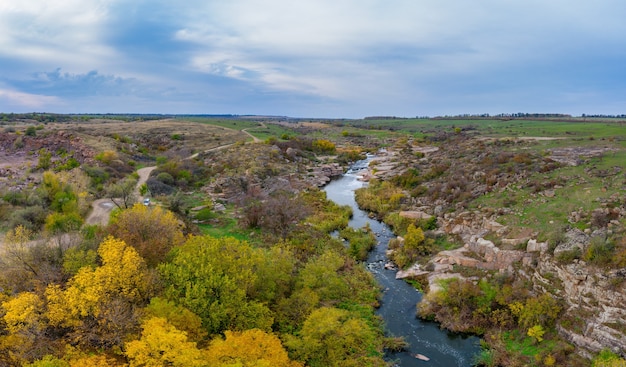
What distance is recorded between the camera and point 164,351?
1619 centimetres

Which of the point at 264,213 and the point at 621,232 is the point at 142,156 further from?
the point at 621,232

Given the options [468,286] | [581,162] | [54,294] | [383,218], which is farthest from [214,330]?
[581,162]

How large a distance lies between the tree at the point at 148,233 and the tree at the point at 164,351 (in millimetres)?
8700

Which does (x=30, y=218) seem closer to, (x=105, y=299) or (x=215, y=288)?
(x=105, y=299)

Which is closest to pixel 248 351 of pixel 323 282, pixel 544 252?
pixel 323 282

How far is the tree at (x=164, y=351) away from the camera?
15.6 meters

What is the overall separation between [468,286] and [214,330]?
1738cm

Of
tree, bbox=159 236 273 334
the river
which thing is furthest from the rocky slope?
tree, bbox=159 236 273 334

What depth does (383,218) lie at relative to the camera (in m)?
45.7

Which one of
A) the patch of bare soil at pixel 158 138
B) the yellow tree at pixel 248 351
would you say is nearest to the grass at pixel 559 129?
the yellow tree at pixel 248 351

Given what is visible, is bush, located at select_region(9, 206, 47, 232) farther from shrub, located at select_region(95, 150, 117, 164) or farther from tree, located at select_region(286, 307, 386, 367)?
shrub, located at select_region(95, 150, 117, 164)

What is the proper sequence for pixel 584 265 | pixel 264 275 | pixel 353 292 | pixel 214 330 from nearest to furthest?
pixel 214 330 → pixel 584 265 → pixel 264 275 → pixel 353 292

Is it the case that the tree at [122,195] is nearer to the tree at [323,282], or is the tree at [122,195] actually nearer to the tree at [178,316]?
the tree at [323,282]

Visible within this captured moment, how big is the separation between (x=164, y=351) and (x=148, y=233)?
40.4ft
